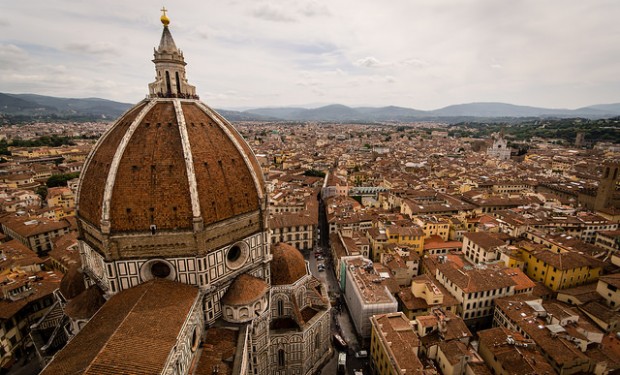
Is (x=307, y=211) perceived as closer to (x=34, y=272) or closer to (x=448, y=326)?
(x=448, y=326)

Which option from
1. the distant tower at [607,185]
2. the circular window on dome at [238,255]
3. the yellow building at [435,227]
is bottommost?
the yellow building at [435,227]

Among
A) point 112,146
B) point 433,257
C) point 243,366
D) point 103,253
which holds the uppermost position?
point 112,146

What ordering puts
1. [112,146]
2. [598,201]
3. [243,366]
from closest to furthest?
[243,366] → [112,146] → [598,201]

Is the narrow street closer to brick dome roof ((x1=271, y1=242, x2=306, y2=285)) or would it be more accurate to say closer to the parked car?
the parked car

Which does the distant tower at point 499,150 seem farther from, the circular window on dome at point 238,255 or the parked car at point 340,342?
the circular window on dome at point 238,255

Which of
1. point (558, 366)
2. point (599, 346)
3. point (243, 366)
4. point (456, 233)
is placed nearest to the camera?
point (243, 366)

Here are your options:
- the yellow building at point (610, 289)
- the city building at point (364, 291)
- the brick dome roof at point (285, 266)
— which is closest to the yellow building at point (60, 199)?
the brick dome roof at point (285, 266)

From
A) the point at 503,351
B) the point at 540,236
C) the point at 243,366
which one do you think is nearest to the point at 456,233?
the point at 540,236

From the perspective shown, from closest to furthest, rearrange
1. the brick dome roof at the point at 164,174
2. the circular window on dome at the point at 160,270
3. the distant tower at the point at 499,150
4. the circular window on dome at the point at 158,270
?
the brick dome roof at the point at 164,174
the circular window on dome at the point at 158,270
the circular window on dome at the point at 160,270
the distant tower at the point at 499,150
